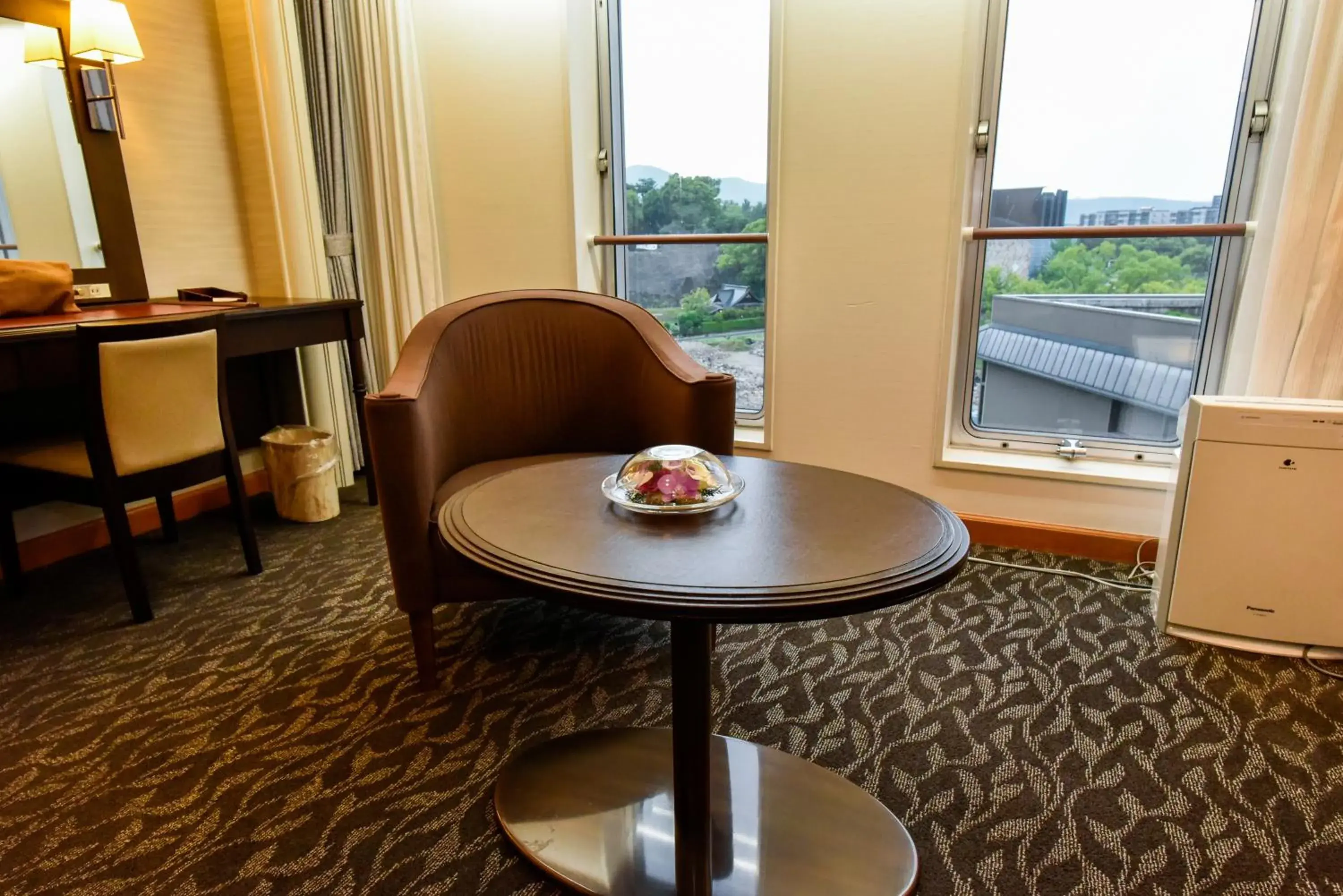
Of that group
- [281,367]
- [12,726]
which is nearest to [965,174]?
[281,367]

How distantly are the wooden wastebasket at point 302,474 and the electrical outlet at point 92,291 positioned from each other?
2.24 feet

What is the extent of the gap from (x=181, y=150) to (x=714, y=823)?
9.75ft

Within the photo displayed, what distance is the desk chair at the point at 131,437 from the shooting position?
194 cm

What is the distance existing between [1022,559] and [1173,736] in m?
0.90

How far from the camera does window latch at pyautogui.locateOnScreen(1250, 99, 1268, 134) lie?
2.09m

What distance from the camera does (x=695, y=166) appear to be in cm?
288

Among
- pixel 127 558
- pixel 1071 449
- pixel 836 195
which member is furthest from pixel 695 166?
pixel 127 558

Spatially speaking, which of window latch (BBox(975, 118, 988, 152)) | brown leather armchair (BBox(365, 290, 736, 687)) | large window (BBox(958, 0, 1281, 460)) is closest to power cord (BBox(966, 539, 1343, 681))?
large window (BBox(958, 0, 1281, 460))

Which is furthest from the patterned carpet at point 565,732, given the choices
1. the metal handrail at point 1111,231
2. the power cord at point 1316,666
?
the metal handrail at point 1111,231

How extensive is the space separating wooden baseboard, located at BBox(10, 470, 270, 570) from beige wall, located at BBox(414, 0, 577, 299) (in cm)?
126

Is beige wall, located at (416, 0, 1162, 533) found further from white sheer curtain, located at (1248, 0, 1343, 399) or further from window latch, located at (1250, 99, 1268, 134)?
window latch, located at (1250, 99, 1268, 134)

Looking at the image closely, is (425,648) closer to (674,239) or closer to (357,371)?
(357,371)

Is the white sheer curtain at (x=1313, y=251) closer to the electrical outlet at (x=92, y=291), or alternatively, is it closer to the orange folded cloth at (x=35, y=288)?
the orange folded cloth at (x=35, y=288)

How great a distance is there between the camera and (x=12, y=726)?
5.40 feet
